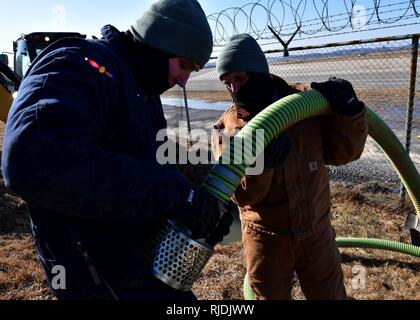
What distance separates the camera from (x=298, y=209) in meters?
2.65

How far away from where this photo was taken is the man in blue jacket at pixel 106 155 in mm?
1279

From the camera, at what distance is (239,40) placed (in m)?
2.80

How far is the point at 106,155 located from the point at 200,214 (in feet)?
1.24

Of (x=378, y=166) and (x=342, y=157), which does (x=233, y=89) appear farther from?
(x=378, y=166)

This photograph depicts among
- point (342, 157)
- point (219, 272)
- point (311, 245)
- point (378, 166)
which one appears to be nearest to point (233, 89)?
point (342, 157)

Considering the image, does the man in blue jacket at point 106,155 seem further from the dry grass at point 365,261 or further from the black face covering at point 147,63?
the dry grass at point 365,261

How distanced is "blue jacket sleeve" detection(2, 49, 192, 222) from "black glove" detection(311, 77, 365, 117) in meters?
1.41

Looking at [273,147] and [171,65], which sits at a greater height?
[171,65]

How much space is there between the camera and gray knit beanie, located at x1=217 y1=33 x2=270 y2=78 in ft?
8.78

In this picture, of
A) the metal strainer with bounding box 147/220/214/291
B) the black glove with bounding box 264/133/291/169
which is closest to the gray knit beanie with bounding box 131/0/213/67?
the metal strainer with bounding box 147/220/214/291

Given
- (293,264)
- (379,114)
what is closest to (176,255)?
(293,264)

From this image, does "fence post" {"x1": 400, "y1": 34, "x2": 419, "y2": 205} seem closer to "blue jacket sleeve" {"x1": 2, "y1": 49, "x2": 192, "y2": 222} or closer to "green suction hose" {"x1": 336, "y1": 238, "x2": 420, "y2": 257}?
"green suction hose" {"x1": 336, "y1": 238, "x2": 420, "y2": 257}

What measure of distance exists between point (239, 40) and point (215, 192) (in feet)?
4.77

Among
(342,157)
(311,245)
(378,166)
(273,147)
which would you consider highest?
(273,147)
